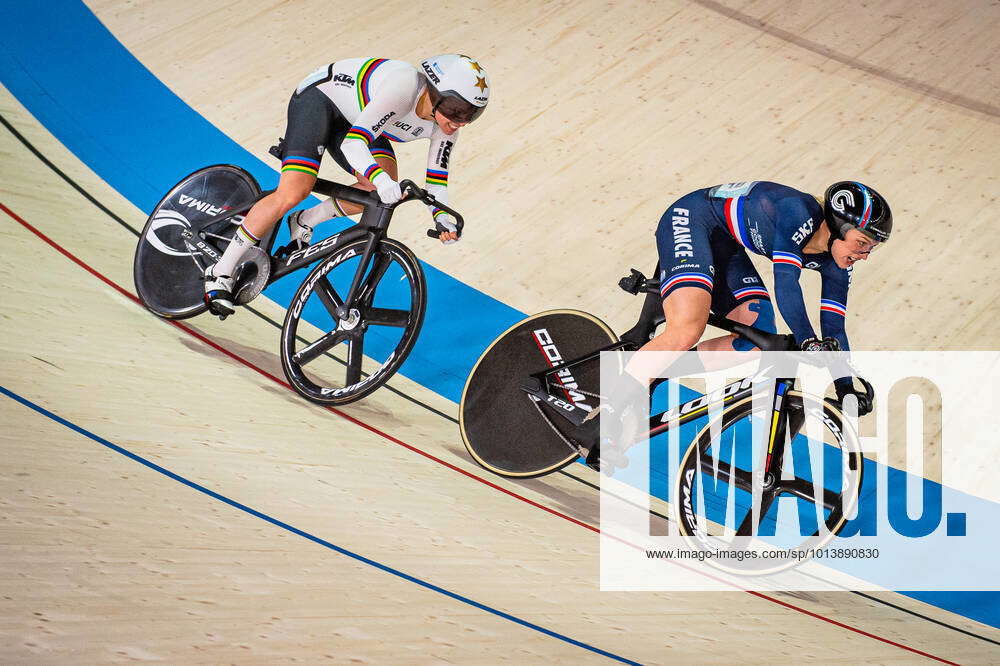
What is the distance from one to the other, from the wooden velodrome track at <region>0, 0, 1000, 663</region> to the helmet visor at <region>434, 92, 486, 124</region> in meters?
1.16

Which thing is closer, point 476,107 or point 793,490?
point 793,490

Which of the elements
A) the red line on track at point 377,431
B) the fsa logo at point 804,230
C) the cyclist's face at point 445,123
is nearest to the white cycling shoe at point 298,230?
the red line on track at point 377,431

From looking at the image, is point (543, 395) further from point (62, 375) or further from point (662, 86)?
point (662, 86)

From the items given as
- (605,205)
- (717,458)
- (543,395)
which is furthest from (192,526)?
(605,205)

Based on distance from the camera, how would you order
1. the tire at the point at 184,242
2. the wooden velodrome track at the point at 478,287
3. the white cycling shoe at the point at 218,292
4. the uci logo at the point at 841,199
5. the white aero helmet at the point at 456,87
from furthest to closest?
the tire at the point at 184,242 → the white cycling shoe at the point at 218,292 → the white aero helmet at the point at 456,87 → the uci logo at the point at 841,199 → the wooden velodrome track at the point at 478,287

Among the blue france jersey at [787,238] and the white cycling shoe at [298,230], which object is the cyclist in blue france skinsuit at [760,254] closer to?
the blue france jersey at [787,238]

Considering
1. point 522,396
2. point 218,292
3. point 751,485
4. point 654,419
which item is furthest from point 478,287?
point 751,485

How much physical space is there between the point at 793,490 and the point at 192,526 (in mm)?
1799

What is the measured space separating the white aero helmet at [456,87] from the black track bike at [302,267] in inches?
11.6

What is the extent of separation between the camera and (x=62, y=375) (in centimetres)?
264

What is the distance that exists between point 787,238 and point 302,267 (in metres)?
1.75

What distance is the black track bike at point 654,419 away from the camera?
2.74m

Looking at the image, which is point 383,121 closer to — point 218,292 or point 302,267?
point 302,267

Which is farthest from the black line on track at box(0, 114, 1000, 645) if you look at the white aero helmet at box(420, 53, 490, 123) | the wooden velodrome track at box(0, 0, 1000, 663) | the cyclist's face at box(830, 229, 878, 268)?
the white aero helmet at box(420, 53, 490, 123)
